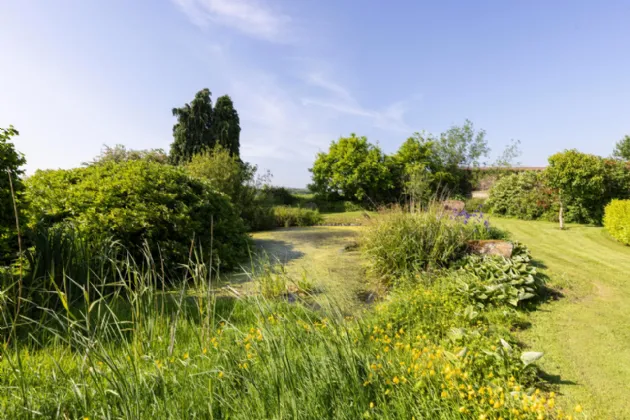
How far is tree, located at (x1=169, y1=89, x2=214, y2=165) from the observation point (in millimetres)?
24766

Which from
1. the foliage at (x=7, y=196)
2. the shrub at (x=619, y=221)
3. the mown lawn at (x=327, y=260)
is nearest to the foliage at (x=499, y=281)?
the mown lawn at (x=327, y=260)

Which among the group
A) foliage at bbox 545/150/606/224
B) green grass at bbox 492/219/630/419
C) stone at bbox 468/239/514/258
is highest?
foliage at bbox 545/150/606/224

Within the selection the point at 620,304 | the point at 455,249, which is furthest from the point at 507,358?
the point at 455,249

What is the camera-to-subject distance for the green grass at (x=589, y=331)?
2613 millimetres

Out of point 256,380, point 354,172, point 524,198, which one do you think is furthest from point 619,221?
point 354,172

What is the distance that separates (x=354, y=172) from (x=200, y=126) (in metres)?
13.1

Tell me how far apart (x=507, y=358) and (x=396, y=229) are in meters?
3.45

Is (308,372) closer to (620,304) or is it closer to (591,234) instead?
(620,304)

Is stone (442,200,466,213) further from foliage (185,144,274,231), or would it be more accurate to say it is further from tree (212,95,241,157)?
tree (212,95,241,157)

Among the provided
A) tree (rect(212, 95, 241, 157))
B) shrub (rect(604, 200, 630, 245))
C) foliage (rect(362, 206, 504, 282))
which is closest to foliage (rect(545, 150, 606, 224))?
shrub (rect(604, 200, 630, 245))

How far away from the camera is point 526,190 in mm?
14297

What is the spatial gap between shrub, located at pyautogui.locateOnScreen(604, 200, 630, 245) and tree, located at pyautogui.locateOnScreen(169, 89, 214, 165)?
23.5 m

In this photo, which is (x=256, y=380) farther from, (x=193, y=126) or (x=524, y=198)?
(x=193, y=126)

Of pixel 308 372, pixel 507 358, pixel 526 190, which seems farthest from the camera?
pixel 526 190
